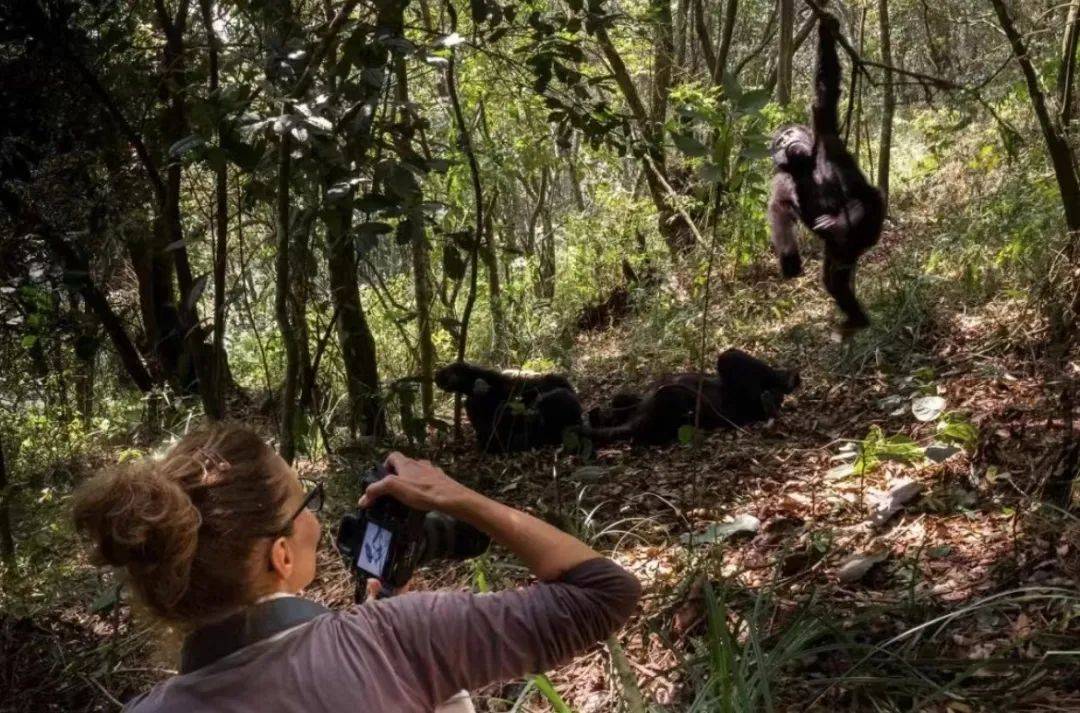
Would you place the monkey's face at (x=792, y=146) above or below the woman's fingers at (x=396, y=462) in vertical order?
above

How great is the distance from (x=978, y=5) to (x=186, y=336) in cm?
1533

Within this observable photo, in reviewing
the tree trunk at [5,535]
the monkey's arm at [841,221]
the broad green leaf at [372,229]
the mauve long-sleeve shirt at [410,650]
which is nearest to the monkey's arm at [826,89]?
A: the monkey's arm at [841,221]

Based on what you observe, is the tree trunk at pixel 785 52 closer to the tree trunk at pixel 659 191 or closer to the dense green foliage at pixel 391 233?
the dense green foliage at pixel 391 233

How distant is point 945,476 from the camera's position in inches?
137

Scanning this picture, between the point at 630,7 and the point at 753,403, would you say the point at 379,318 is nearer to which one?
the point at 753,403

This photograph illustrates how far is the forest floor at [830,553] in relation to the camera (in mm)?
2365

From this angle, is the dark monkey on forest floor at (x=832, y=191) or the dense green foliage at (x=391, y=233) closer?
the dense green foliage at (x=391, y=233)

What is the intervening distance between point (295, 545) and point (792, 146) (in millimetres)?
5294

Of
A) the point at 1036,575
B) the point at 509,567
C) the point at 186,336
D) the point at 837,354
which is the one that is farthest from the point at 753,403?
the point at 186,336

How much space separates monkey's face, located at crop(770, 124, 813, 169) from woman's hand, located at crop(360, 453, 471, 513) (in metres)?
4.90

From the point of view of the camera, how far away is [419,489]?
4.79 feet

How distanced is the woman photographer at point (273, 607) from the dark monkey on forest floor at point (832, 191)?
430 cm

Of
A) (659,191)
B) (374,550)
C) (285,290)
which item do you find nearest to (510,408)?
(285,290)

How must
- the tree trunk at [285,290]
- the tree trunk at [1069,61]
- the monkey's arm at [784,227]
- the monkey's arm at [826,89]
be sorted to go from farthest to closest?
the monkey's arm at [784,227] → the monkey's arm at [826,89] → the tree trunk at [1069,61] → the tree trunk at [285,290]
